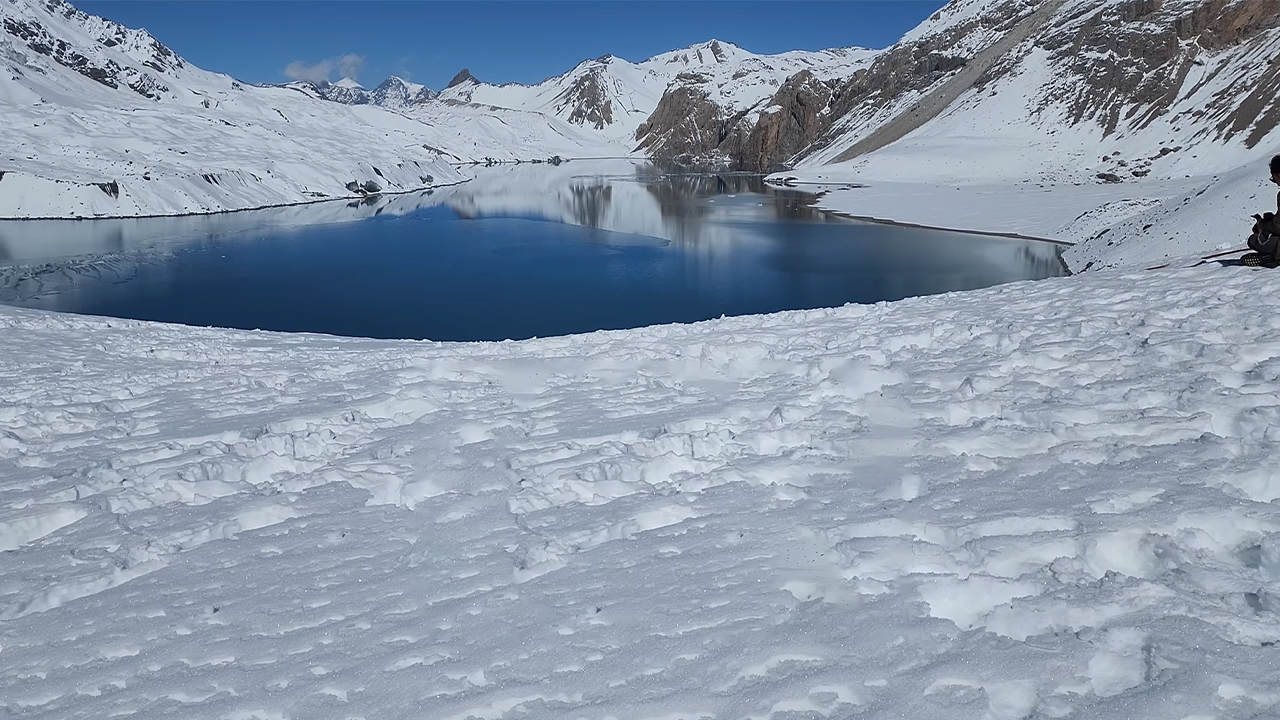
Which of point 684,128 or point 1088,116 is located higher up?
point 684,128

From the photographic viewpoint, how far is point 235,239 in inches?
1432

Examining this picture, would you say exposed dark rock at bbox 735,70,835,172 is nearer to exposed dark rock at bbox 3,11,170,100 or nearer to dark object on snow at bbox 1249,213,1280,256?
exposed dark rock at bbox 3,11,170,100

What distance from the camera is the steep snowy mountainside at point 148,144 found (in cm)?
4447

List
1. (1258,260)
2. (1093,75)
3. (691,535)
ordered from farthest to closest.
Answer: (1093,75) → (1258,260) → (691,535)

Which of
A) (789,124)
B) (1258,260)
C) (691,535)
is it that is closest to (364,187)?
(1258,260)

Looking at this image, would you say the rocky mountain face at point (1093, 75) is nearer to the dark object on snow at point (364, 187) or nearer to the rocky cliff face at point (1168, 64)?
the rocky cliff face at point (1168, 64)

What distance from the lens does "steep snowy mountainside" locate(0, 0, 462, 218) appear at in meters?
44.5

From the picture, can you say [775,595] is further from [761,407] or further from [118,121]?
[118,121]

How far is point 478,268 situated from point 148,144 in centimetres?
3973

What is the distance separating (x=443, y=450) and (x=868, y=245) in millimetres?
29313

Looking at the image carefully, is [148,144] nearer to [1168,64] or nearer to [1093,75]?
[1093,75]

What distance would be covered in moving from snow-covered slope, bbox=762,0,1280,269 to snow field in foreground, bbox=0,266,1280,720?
17.6 meters

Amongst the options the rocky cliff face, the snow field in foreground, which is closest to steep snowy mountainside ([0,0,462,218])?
the snow field in foreground

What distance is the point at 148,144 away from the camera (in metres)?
54.3
